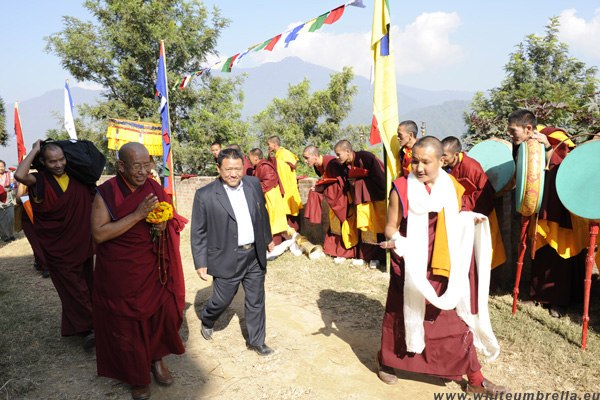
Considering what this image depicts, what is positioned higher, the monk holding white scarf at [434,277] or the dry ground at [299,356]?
the monk holding white scarf at [434,277]

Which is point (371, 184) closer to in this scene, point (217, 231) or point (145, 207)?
point (217, 231)

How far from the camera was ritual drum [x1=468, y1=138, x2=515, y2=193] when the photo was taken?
4293 millimetres

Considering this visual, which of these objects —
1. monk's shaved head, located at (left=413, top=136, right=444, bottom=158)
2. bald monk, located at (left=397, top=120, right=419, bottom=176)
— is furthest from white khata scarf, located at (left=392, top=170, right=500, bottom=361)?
bald monk, located at (left=397, top=120, right=419, bottom=176)

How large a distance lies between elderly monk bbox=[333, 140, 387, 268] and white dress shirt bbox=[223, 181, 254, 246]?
8.42ft

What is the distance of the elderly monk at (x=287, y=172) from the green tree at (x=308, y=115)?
38.1 feet

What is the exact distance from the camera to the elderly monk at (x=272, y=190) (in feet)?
22.4

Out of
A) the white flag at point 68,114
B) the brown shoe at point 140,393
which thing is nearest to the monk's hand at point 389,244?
the brown shoe at point 140,393

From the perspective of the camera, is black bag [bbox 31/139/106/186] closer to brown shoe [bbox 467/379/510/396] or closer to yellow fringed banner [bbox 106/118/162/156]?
brown shoe [bbox 467/379/510/396]

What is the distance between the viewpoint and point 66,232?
13.0 feet

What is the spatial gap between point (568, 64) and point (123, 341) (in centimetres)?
2049

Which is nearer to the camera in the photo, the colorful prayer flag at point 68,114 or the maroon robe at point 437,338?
the maroon robe at point 437,338

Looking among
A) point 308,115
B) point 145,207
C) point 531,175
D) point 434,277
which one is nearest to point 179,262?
point 145,207

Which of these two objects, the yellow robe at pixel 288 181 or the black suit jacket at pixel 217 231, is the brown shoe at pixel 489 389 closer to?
the black suit jacket at pixel 217 231

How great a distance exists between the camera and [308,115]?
19.1m
